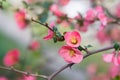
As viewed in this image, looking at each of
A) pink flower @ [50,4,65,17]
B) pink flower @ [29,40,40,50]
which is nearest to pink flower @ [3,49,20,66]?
pink flower @ [29,40,40,50]

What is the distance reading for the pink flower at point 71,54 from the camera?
1240mm

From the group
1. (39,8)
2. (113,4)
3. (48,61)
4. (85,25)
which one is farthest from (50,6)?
(48,61)

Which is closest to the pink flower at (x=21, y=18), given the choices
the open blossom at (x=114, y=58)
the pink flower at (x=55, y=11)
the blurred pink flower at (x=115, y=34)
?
the pink flower at (x=55, y=11)

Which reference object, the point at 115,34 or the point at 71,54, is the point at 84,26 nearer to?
the point at 71,54

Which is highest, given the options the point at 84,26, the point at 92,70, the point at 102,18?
the point at 92,70

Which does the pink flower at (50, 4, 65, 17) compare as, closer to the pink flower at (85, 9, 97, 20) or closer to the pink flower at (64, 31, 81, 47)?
the pink flower at (85, 9, 97, 20)

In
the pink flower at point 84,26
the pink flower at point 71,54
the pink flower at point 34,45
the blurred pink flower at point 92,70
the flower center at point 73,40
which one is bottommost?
the pink flower at point 71,54

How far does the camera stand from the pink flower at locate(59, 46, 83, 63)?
124 cm

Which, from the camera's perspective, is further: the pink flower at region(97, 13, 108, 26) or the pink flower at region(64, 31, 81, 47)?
the pink flower at region(97, 13, 108, 26)

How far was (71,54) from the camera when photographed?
125 centimetres

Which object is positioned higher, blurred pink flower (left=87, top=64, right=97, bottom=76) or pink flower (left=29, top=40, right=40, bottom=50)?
pink flower (left=29, top=40, right=40, bottom=50)

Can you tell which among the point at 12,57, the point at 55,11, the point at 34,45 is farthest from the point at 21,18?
the point at 34,45

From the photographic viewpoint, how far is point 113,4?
245 cm

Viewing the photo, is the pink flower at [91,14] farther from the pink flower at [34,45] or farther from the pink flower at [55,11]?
the pink flower at [34,45]
